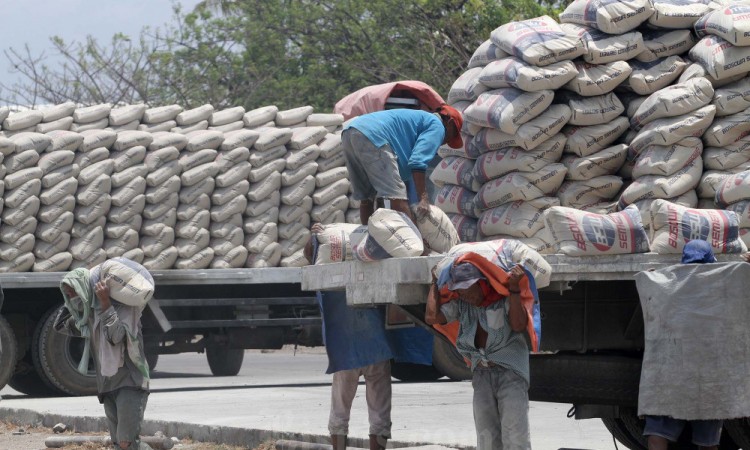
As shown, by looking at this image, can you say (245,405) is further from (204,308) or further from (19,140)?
(19,140)

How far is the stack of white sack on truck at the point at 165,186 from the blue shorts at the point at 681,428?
7.19m

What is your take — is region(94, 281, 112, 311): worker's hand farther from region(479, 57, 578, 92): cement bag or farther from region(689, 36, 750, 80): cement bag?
region(689, 36, 750, 80): cement bag

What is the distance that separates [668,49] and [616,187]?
2.76 feet

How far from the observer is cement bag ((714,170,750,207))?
606 cm

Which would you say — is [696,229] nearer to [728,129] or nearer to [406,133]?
[728,129]

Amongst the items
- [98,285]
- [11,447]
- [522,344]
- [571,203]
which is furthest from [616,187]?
[11,447]

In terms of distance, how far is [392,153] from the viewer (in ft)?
22.3

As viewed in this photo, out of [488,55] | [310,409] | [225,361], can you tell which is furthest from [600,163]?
[225,361]

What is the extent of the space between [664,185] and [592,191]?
566mm

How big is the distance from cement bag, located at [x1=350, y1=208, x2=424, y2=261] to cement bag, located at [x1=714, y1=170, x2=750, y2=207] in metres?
1.48

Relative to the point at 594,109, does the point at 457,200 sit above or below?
below

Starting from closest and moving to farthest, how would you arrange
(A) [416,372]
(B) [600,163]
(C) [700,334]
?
1. (C) [700,334]
2. (B) [600,163]
3. (A) [416,372]

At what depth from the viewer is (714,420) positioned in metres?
5.73

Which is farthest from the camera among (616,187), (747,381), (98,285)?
(98,285)
